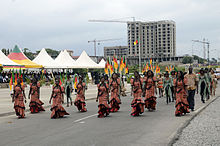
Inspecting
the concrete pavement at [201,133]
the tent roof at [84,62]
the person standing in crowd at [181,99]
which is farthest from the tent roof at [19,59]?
the concrete pavement at [201,133]

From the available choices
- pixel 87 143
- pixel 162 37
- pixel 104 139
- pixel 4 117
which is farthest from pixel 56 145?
pixel 162 37

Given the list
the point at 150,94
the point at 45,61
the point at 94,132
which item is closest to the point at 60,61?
the point at 45,61

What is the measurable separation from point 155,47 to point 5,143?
16401 cm

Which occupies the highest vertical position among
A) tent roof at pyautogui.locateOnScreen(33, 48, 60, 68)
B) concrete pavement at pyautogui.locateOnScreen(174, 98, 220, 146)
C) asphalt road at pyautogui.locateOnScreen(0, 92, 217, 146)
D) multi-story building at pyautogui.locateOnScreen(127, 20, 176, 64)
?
multi-story building at pyautogui.locateOnScreen(127, 20, 176, 64)

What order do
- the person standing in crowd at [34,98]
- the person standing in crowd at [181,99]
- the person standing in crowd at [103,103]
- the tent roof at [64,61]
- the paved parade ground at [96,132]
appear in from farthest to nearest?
the tent roof at [64,61]
the person standing in crowd at [34,98]
the person standing in crowd at [103,103]
the person standing in crowd at [181,99]
the paved parade ground at [96,132]

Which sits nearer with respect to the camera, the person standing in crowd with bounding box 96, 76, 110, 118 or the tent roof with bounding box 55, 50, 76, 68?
the person standing in crowd with bounding box 96, 76, 110, 118

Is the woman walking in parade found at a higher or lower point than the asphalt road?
higher

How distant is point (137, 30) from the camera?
119 metres

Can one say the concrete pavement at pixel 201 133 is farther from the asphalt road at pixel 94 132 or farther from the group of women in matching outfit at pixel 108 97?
the group of women in matching outfit at pixel 108 97

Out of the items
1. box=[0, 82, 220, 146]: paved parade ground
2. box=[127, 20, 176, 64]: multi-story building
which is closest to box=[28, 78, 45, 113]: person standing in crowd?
box=[0, 82, 220, 146]: paved parade ground

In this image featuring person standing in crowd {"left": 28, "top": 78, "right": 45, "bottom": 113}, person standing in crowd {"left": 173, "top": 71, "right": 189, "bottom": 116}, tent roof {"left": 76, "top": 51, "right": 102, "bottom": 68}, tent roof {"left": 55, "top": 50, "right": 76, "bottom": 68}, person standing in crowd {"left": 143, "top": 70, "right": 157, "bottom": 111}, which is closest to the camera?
person standing in crowd {"left": 173, "top": 71, "right": 189, "bottom": 116}

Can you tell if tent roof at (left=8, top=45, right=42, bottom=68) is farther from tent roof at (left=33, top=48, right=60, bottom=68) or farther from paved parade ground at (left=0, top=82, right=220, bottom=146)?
paved parade ground at (left=0, top=82, right=220, bottom=146)

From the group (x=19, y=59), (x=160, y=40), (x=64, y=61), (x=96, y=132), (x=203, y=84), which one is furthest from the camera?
(x=160, y=40)

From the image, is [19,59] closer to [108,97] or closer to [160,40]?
[108,97]
